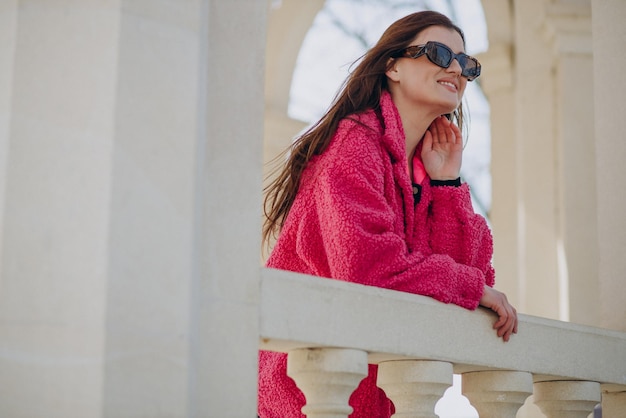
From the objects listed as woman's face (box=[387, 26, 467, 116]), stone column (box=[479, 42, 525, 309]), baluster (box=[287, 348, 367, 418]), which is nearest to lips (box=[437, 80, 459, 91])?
woman's face (box=[387, 26, 467, 116])

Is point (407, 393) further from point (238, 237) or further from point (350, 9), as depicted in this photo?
point (350, 9)

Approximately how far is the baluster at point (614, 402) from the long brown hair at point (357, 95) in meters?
1.52

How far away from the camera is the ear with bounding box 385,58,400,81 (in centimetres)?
486

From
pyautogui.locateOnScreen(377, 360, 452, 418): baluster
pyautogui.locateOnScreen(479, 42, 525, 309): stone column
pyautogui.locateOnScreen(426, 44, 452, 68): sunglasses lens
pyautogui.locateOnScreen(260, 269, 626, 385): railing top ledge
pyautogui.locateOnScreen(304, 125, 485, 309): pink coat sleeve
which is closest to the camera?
pyautogui.locateOnScreen(260, 269, 626, 385): railing top ledge

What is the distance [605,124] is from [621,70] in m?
0.25

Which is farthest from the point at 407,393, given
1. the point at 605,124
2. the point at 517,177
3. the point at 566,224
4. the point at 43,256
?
the point at 517,177

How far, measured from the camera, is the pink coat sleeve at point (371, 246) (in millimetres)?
4070

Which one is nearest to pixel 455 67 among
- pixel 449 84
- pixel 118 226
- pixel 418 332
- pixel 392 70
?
pixel 449 84

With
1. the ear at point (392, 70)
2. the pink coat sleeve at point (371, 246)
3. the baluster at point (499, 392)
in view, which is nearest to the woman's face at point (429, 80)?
the ear at point (392, 70)

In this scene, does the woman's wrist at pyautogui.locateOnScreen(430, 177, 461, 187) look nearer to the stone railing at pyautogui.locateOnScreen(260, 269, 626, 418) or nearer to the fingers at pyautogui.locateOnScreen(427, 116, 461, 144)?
the fingers at pyautogui.locateOnScreen(427, 116, 461, 144)

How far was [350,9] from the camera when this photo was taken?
703 inches

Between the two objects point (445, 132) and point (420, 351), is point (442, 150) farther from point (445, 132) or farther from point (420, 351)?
point (420, 351)

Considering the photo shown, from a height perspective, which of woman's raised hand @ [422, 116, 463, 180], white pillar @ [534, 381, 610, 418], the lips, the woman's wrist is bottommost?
white pillar @ [534, 381, 610, 418]

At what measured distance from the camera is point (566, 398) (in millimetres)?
4520
